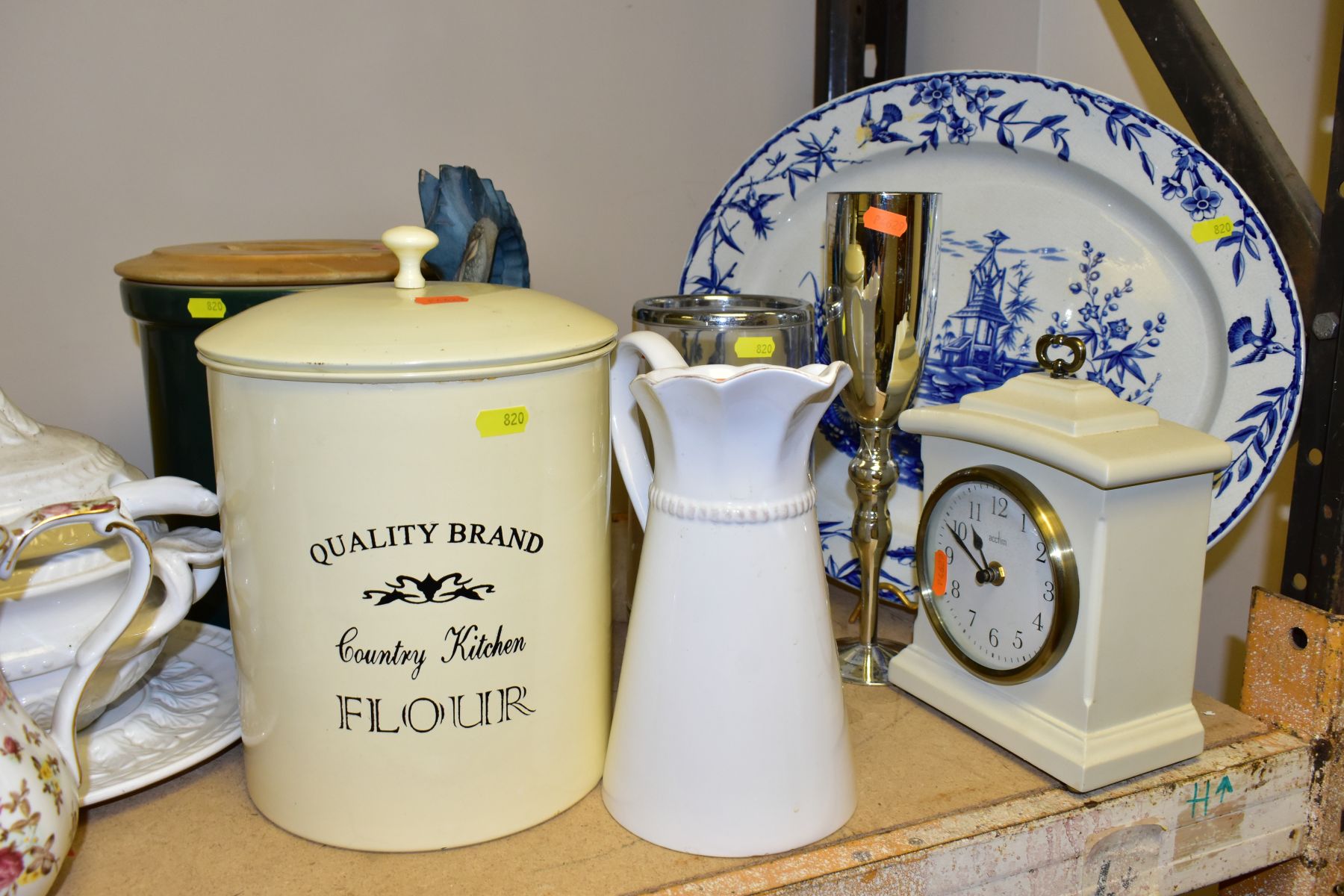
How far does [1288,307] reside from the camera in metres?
0.71

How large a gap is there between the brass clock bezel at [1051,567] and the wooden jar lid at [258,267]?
428 millimetres

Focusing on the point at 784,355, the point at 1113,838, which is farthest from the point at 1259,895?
the point at 784,355

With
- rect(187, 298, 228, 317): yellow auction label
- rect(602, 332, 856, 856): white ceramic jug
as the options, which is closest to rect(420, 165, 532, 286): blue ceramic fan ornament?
rect(187, 298, 228, 317): yellow auction label

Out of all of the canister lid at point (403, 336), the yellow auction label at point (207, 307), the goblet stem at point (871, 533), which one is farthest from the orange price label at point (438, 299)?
the goblet stem at point (871, 533)

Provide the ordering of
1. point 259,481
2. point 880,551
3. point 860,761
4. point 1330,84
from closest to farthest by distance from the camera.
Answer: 1. point 259,481
2. point 860,761
3. point 880,551
4. point 1330,84

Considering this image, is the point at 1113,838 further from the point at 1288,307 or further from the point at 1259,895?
the point at 1288,307

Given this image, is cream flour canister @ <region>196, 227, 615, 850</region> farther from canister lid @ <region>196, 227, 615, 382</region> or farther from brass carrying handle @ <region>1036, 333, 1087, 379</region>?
brass carrying handle @ <region>1036, 333, 1087, 379</region>

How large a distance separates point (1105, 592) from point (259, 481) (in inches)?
18.5

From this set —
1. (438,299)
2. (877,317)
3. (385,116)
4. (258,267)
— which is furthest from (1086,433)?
(385,116)

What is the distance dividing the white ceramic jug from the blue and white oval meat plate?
32 centimetres

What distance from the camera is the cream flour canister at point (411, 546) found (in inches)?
20.6

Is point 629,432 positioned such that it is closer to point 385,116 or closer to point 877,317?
point 877,317

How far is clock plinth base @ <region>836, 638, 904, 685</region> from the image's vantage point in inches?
30.8

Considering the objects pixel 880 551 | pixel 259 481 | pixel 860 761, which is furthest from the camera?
pixel 880 551
